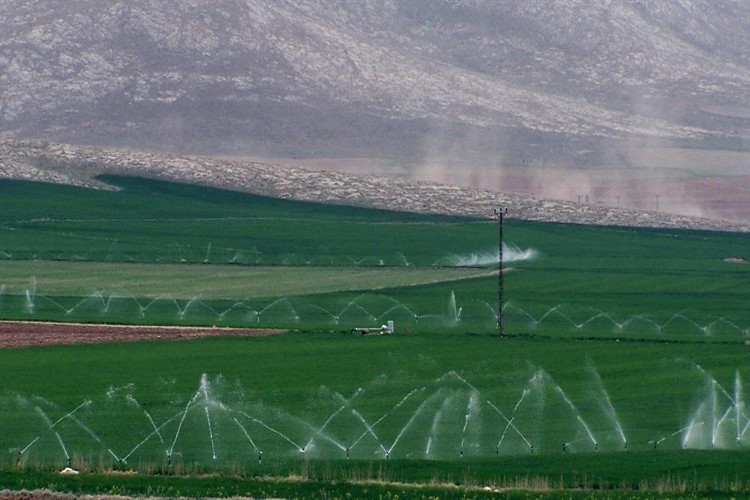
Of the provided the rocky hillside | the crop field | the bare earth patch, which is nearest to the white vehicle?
the crop field

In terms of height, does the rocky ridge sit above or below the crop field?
below

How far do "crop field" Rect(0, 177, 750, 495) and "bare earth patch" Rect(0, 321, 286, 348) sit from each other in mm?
1441

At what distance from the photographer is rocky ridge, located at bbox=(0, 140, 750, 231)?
114m

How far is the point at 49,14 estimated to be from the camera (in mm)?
180750

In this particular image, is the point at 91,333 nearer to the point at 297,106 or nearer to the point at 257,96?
the point at 297,106

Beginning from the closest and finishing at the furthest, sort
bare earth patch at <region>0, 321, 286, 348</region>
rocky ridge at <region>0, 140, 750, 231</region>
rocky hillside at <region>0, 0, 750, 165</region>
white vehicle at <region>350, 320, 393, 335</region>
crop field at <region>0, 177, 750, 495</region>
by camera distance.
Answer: crop field at <region>0, 177, 750, 495</region> < bare earth patch at <region>0, 321, 286, 348</region> < white vehicle at <region>350, 320, 393, 335</region> < rocky ridge at <region>0, 140, 750, 231</region> < rocky hillside at <region>0, 0, 750, 165</region>

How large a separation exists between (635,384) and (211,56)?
5574 inches

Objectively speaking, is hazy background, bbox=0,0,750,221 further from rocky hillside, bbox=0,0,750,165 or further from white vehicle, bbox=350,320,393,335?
white vehicle, bbox=350,320,393,335

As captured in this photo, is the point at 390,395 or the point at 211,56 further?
the point at 211,56

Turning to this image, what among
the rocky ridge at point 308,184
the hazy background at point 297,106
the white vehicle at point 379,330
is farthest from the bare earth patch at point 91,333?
the hazy background at point 297,106

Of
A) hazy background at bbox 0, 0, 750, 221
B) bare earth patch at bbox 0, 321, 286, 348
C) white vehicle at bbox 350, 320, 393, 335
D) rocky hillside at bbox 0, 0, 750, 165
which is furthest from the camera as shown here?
rocky hillside at bbox 0, 0, 750, 165

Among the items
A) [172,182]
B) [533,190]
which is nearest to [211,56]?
[533,190]

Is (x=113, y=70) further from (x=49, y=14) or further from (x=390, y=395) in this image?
(x=390, y=395)

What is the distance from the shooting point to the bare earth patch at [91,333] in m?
50.2
